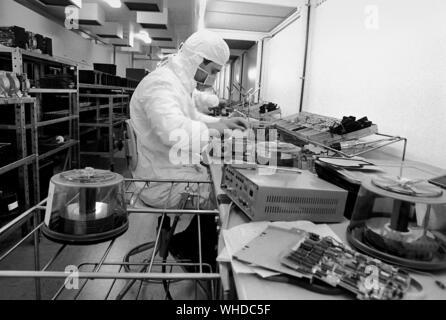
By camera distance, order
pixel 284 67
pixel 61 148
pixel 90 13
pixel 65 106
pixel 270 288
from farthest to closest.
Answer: pixel 90 13
pixel 284 67
pixel 65 106
pixel 61 148
pixel 270 288

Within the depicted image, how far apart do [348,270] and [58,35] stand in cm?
838

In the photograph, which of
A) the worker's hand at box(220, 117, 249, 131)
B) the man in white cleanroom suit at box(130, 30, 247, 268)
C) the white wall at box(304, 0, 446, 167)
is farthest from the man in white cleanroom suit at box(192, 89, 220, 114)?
the worker's hand at box(220, 117, 249, 131)

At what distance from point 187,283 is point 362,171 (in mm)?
1175

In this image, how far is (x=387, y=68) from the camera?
2.03 metres

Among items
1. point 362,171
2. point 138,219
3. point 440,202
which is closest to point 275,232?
point 440,202

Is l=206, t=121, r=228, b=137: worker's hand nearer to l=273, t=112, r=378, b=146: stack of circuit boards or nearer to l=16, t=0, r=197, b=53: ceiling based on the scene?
l=273, t=112, r=378, b=146: stack of circuit boards

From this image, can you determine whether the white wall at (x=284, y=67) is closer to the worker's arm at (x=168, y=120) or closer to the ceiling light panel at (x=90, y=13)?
the worker's arm at (x=168, y=120)

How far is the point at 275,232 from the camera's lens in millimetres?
824

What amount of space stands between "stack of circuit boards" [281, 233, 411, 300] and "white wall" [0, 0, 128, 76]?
6195mm

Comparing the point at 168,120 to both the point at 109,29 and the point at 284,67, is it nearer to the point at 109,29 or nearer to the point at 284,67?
the point at 284,67

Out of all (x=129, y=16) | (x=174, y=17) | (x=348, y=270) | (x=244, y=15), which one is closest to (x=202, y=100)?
(x=244, y=15)

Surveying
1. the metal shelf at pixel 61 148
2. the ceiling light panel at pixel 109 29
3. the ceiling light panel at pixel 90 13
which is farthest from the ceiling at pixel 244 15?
the ceiling light panel at pixel 109 29

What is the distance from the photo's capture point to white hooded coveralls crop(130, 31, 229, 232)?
151 centimetres

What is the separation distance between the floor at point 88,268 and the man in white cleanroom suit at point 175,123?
341 millimetres
